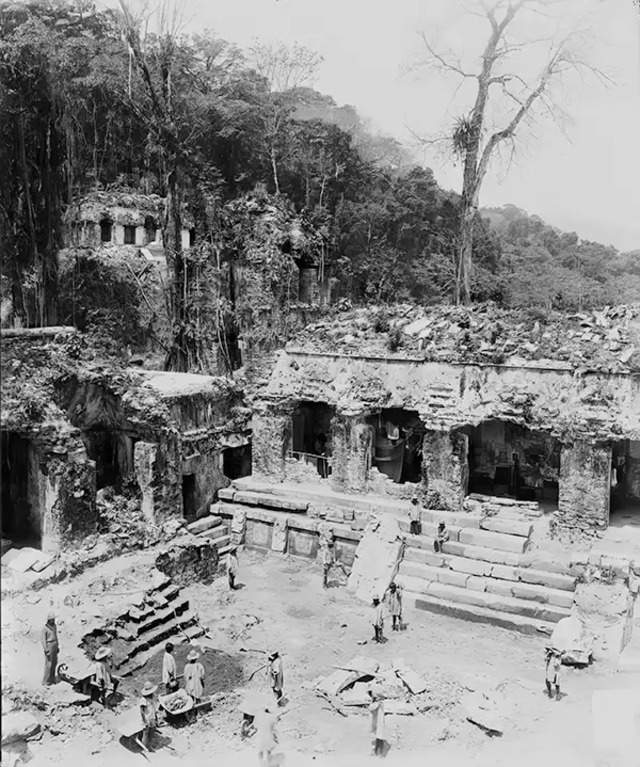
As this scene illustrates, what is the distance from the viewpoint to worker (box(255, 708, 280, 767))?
30.7ft

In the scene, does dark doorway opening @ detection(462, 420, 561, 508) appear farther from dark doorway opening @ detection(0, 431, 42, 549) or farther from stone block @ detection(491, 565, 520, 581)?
dark doorway opening @ detection(0, 431, 42, 549)

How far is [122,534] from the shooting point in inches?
664

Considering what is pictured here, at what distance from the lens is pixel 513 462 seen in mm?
20266

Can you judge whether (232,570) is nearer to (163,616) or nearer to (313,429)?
(163,616)

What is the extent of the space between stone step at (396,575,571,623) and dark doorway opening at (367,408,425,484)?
192 inches

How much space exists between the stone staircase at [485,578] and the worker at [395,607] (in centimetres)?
99

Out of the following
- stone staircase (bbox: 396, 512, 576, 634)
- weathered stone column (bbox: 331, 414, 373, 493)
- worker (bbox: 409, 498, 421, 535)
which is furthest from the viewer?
weathered stone column (bbox: 331, 414, 373, 493)

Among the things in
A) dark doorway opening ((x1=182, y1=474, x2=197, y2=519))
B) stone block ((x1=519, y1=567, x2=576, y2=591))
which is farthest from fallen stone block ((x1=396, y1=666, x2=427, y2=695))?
dark doorway opening ((x1=182, y1=474, x2=197, y2=519))

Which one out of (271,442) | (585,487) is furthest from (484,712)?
(271,442)

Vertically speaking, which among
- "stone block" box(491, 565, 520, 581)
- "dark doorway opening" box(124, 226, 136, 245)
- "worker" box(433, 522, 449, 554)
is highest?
"dark doorway opening" box(124, 226, 136, 245)

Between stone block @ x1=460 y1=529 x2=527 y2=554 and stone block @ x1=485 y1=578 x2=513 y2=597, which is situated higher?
stone block @ x1=460 y1=529 x2=527 y2=554

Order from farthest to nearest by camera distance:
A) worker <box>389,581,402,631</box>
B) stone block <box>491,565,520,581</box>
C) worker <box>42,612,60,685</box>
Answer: stone block <box>491,565,520,581</box> → worker <box>389,581,402,631</box> → worker <box>42,612,60,685</box>

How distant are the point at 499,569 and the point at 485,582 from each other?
0.47 meters

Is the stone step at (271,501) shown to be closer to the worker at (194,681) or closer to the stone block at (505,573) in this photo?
the stone block at (505,573)
